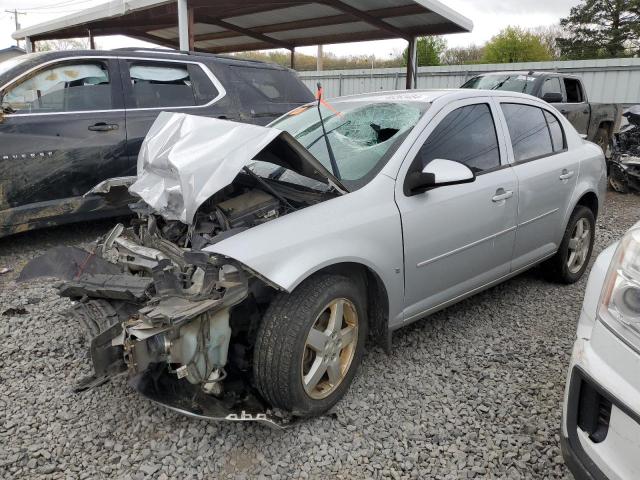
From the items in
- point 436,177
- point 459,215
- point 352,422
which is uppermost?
point 436,177

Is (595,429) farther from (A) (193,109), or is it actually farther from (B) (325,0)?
(B) (325,0)

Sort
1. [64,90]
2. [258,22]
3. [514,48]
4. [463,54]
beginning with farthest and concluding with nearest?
[463,54]
[514,48]
[258,22]
[64,90]

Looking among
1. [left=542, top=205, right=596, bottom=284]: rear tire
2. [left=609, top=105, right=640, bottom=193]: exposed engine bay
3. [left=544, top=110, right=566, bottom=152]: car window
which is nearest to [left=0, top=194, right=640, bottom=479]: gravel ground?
[left=542, top=205, right=596, bottom=284]: rear tire

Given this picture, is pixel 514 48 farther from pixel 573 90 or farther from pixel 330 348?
pixel 330 348

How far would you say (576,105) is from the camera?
9180mm

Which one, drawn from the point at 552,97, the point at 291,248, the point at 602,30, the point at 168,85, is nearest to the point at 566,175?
the point at 291,248

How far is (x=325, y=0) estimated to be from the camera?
9.73 m

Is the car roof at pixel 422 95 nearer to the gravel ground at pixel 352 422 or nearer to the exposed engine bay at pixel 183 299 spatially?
the exposed engine bay at pixel 183 299

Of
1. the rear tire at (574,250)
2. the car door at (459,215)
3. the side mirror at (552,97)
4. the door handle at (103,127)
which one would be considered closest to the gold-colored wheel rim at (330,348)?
the car door at (459,215)

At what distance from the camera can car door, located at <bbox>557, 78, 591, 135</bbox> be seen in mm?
8996

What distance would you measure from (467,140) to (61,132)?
3538 millimetres

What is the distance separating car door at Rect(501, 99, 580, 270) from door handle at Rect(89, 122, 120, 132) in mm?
3522

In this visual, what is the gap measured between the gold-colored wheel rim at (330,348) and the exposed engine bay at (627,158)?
8.10m

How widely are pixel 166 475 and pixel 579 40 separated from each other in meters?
38.5
